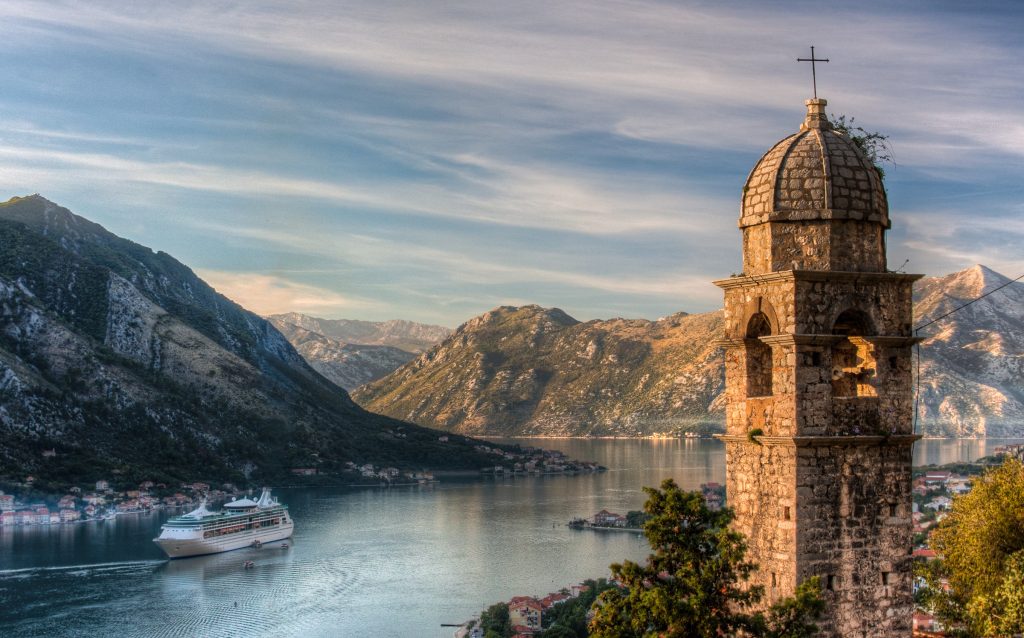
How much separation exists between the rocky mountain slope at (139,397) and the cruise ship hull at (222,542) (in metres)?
30.1

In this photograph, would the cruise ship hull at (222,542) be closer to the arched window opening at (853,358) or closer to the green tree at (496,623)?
the green tree at (496,623)

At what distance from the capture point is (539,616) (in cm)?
5359

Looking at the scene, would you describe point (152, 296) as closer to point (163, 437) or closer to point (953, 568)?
point (163, 437)

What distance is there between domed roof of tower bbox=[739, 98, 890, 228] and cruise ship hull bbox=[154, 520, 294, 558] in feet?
291

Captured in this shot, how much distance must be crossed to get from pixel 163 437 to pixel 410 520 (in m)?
48.9

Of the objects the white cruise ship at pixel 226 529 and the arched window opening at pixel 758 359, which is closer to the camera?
the arched window opening at pixel 758 359

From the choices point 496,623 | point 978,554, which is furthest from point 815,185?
point 496,623

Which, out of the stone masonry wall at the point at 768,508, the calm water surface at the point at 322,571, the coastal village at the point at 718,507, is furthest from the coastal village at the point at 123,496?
the stone masonry wall at the point at 768,508

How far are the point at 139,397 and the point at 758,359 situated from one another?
145m

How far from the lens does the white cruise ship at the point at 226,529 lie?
9256 centimetres

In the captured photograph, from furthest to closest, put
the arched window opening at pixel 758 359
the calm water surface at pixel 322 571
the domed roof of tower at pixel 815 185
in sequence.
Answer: the calm water surface at pixel 322 571 < the arched window opening at pixel 758 359 < the domed roof of tower at pixel 815 185

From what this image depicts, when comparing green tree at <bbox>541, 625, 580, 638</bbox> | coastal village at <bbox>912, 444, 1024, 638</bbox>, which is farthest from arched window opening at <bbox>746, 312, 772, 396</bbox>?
coastal village at <bbox>912, 444, 1024, 638</bbox>

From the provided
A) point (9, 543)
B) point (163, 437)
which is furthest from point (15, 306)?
point (9, 543)

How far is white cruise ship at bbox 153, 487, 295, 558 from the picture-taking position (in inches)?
3644
